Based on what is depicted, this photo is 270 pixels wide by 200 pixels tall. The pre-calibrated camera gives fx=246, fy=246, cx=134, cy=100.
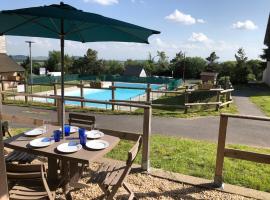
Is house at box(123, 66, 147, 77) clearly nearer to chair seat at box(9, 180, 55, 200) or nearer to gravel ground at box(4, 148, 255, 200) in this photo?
gravel ground at box(4, 148, 255, 200)

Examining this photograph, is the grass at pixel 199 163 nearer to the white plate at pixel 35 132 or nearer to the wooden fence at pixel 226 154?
the wooden fence at pixel 226 154

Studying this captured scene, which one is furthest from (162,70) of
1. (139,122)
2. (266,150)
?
(266,150)

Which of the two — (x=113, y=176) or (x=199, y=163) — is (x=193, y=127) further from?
(x=113, y=176)

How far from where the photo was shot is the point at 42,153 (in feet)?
10.4

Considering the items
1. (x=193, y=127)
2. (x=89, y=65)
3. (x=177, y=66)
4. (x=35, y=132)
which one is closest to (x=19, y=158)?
(x=35, y=132)

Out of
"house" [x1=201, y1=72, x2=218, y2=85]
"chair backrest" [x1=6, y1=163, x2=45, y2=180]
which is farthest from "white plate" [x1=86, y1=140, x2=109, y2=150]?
"house" [x1=201, y1=72, x2=218, y2=85]

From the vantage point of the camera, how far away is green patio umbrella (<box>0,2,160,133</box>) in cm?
282

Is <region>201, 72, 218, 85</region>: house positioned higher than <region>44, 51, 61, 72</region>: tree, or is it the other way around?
<region>44, 51, 61, 72</region>: tree

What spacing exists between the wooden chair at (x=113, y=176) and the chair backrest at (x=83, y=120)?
1.05 meters

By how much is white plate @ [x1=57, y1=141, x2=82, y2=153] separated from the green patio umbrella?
1.38 ft

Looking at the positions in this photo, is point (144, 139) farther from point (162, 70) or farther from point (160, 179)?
point (162, 70)

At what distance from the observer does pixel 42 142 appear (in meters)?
3.42

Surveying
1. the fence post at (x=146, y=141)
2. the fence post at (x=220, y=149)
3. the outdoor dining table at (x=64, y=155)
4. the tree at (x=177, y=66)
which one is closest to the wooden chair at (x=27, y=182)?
the outdoor dining table at (x=64, y=155)

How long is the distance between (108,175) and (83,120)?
1479mm
